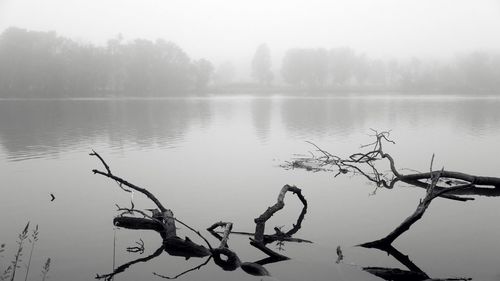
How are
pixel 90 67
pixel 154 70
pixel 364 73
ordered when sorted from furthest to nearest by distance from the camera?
pixel 364 73 < pixel 154 70 < pixel 90 67

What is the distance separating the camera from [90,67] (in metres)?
98.4

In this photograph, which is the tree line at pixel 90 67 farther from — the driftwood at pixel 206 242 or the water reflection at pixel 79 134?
the driftwood at pixel 206 242

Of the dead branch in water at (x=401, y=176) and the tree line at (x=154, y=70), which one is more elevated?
the tree line at (x=154, y=70)

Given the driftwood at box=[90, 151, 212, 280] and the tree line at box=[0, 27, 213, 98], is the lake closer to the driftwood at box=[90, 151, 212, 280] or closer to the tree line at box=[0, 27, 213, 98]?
the driftwood at box=[90, 151, 212, 280]

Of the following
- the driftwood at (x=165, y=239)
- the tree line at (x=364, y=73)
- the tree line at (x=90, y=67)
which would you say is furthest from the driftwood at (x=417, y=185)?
the tree line at (x=364, y=73)

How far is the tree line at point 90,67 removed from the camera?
92562 mm

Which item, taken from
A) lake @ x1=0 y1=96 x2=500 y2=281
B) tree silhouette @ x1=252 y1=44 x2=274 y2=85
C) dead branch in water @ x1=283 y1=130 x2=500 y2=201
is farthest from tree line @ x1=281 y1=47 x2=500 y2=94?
dead branch in water @ x1=283 y1=130 x2=500 y2=201

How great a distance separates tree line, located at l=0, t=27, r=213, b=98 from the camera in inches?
3644

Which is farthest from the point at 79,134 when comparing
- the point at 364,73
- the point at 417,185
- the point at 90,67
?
the point at 364,73

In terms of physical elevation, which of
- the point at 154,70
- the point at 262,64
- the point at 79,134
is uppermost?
the point at 262,64

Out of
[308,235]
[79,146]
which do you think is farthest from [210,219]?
[79,146]

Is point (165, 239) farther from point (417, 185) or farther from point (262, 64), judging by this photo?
point (262, 64)

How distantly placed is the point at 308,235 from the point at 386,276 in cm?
288

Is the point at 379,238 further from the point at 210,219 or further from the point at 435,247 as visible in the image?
the point at 210,219
